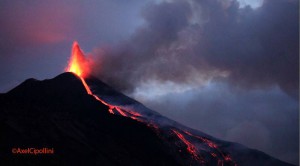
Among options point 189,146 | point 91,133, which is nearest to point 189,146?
point 189,146

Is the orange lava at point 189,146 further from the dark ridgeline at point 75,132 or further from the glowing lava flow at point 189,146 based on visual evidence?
the dark ridgeline at point 75,132

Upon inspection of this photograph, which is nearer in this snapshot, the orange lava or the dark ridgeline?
the dark ridgeline

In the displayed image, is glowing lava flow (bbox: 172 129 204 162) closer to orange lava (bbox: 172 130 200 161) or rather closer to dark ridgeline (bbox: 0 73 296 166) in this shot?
orange lava (bbox: 172 130 200 161)

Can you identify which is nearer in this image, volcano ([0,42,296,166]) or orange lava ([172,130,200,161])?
volcano ([0,42,296,166])

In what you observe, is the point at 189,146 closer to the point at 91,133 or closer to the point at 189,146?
the point at 189,146

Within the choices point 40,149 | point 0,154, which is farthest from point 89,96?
point 0,154

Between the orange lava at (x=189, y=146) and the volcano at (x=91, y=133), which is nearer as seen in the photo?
the volcano at (x=91, y=133)

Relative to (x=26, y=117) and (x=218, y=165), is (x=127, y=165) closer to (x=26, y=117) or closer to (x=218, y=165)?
(x=26, y=117)
